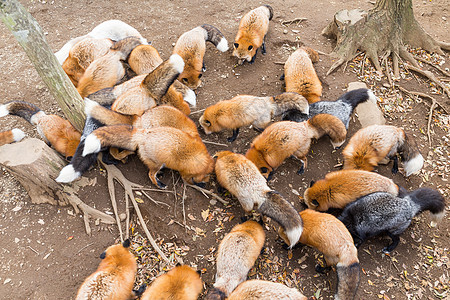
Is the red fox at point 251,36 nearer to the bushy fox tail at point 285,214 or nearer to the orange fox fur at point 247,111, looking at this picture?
the orange fox fur at point 247,111

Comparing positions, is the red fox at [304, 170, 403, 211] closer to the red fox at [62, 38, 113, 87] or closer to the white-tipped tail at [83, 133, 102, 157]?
the white-tipped tail at [83, 133, 102, 157]

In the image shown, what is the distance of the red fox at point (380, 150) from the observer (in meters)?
5.67

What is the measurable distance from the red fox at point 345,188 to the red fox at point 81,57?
561 cm

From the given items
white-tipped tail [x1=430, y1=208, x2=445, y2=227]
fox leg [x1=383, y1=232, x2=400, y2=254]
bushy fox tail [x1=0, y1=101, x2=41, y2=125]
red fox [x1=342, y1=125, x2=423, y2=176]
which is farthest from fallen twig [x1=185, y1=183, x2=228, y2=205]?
white-tipped tail [x1=430, y1=208, x2=445, y2=227]

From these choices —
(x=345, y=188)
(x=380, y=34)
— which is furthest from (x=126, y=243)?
(x=380, y=34)

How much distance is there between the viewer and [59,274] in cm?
445

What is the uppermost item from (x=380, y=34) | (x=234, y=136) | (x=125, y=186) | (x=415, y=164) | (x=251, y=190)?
(x=380, y=34)

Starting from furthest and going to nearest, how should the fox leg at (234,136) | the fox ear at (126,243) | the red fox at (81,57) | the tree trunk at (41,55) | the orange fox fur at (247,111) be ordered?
the red fox at (81,57) → the fox leg at (234,136) → the orange fox fur at (247,111) → the fox ear at (126,243) → the tree trunk at (41,55)

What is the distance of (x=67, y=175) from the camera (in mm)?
4707

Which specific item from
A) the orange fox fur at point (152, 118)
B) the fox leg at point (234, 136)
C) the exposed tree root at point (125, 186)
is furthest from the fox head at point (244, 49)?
the exposed tree root at point (125, 186)

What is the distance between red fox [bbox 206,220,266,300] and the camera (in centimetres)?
436

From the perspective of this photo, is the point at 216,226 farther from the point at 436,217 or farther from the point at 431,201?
the point at 436,217

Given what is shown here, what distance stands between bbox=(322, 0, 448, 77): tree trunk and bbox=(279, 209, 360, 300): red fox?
4.26 m

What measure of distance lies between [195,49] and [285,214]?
4646 millimetres
